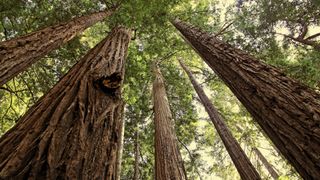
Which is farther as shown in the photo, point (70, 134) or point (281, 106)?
point (281, 106)

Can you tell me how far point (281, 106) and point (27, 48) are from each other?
324 cm

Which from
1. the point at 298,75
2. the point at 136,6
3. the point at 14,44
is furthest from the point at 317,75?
the point at 14,44

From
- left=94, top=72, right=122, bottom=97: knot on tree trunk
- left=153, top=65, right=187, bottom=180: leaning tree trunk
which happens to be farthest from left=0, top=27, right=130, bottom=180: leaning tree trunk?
left=153, top=65, right=187, bottom=180: leaning tree trunk

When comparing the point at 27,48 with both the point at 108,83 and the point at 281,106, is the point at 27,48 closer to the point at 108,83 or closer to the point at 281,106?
the point at 108,83

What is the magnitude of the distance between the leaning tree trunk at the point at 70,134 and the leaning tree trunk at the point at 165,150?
3.15 meters

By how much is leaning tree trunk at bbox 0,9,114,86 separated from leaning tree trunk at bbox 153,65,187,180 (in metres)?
2.87

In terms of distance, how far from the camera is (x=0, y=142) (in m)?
1.60

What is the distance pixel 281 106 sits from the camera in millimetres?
2625

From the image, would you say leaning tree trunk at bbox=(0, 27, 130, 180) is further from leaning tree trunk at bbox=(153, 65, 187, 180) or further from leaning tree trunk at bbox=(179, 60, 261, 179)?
leaning tree trunk at bbox=(179, 60, 261, 179)

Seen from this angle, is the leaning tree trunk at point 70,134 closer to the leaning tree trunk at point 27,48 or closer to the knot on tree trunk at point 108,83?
the knot on tree trunk at point 108,83

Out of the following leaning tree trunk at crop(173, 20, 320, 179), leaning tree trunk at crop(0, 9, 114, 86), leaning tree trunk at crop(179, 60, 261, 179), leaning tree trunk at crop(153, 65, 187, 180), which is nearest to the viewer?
leaning tree trunk at crop(173, 20, 320, 179)

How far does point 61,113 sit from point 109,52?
175 centimetres

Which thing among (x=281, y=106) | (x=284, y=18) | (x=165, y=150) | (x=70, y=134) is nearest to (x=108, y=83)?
(x=70, y=134)

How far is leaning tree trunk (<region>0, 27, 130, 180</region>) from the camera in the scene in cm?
137
